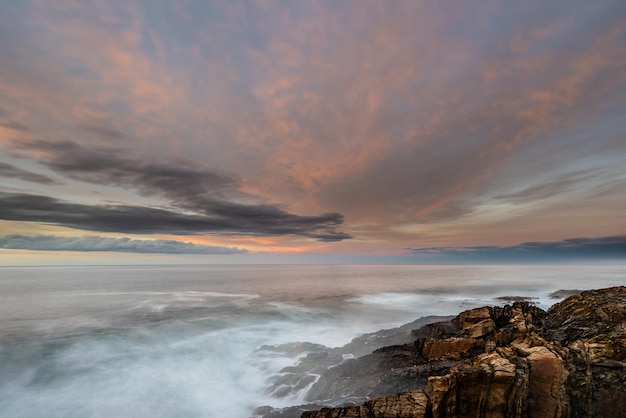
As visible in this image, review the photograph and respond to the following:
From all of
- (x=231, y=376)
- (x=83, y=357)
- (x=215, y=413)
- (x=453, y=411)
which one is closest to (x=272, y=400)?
(x=215, y=413)

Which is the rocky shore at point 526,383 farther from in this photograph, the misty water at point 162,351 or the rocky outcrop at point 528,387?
the misty water at point 162,351

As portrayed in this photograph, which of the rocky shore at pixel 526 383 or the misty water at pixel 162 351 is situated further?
the misty water at pixel 162 351

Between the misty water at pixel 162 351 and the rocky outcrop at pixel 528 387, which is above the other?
the rocky outcrop at pixel 528 387

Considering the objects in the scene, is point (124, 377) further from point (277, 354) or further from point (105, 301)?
point (105, 301)

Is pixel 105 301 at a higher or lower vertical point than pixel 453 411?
lower

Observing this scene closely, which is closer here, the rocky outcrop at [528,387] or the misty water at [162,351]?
the rocky outcrop at [528,387]

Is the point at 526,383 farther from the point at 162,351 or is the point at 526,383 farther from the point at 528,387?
the point at 162,351

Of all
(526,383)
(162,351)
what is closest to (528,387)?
(526,383)

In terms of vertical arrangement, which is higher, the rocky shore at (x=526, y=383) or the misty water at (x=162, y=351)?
the rocky shore at (x=526, y=383)


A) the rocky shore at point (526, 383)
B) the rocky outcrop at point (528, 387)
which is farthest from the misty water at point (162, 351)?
the rocky outcrop at point (528, 387)

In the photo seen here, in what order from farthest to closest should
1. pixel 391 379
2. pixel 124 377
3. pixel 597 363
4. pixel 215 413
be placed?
pixel 124 377
pixel 215 413
pixel 391 379
pixel 597 363

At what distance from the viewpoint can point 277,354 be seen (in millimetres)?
27328

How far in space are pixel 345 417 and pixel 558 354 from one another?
870 cm

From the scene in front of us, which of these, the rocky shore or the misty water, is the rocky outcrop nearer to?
the rocky shore
